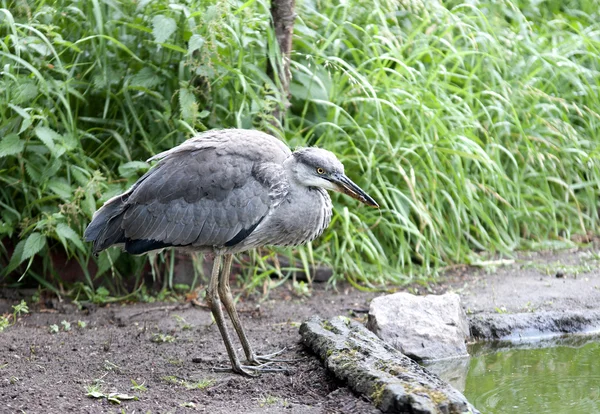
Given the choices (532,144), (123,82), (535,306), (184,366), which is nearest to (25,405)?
(184,366)

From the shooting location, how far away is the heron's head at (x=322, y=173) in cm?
455

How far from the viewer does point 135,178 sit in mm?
5758

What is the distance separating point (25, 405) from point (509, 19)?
6655 millimetres

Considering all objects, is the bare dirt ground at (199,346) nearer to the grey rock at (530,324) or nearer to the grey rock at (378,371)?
the grey rock at (378,371)

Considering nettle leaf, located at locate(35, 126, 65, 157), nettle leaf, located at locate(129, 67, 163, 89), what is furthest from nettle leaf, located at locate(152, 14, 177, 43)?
nettle leaf, located at locate(35, 126, 65, 157)

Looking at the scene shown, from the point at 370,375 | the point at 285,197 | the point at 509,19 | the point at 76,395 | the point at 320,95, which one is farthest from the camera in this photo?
the point at 509,19

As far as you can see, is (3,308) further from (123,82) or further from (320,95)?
(320,95)

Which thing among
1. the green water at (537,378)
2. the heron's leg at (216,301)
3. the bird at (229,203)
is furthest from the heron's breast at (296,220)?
the green water at (537,378)

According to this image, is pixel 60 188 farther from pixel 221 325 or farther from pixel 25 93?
pixel 221 325

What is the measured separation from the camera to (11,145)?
18.2 feet

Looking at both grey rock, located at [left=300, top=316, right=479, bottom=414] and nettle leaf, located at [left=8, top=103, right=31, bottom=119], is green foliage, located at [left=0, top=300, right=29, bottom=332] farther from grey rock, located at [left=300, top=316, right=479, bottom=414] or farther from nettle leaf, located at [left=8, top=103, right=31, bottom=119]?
grey rock, located at [left=300, top=316, right=479, bottom=414]

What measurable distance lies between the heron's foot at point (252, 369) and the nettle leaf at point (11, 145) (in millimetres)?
2124

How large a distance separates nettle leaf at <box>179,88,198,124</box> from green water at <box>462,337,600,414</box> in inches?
95.6

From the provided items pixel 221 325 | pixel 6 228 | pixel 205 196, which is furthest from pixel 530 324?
A: pixel 6 228
